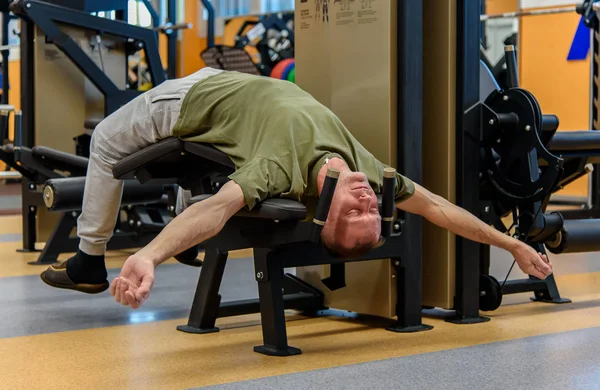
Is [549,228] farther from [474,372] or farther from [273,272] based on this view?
[273,272]

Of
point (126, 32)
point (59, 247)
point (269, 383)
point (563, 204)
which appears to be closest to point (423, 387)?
point (269, 383)

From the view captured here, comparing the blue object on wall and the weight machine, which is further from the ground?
the blue object on wall

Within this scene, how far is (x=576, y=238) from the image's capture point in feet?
10.8

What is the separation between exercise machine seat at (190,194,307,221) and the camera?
2330 mm

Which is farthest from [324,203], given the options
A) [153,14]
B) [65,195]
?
[153,14]

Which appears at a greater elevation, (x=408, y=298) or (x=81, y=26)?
(x=81, y=26)

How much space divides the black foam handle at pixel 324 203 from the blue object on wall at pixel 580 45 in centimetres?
614

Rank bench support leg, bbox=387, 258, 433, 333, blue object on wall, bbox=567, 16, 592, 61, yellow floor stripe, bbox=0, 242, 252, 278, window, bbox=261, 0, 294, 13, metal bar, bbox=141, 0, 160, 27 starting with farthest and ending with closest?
window, bbox=261, 0, 294, 13, blue object on wall, bbox=567, 16, 592, 61, metal bar, bbox=141, 0, 160, 27, yellow floor stripe, bbox=0, 242, 252, 278, bench support leg, bbox=387, 258, 433, 333

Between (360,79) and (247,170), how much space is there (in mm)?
827

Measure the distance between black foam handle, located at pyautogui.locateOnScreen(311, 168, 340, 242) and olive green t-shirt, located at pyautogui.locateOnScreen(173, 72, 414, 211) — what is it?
→ 3.8 inches

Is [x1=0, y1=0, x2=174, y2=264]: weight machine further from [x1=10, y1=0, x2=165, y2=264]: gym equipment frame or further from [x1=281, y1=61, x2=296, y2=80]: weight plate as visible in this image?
[x1=281, y1=61, x2=296, y2=80]: weight plate

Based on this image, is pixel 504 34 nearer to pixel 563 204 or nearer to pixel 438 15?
pixel 563 204

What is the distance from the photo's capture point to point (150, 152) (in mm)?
2773

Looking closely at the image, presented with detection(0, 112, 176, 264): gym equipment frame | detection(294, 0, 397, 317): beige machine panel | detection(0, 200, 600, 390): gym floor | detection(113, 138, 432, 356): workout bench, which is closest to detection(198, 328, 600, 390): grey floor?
detection(0, 200, 600, 390): gym floor
